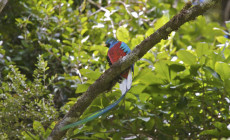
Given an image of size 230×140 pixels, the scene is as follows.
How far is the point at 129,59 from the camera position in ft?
4.49

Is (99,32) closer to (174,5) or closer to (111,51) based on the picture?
(111,51)

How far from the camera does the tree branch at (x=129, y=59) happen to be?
4.24 feet

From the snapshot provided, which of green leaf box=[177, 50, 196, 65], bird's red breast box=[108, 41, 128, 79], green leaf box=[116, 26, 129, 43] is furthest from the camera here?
green leaf box=[116, 26, 129, 43]

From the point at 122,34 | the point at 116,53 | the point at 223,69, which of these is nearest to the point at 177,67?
the point at 223,69

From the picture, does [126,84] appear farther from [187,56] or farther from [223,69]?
[223,69]

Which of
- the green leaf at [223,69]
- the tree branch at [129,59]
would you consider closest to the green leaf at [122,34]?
the tree branch at [129,59]

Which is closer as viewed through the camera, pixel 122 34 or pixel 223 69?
pixel 223 69

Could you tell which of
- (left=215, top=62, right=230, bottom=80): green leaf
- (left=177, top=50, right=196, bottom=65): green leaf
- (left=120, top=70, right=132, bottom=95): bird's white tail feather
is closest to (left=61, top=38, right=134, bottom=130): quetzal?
(left=120, top=70, right=132, bottom=95): bird's white tail feather

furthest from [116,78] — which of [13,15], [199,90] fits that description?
[13,15]

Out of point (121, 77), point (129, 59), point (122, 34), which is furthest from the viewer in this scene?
point (122, 34)

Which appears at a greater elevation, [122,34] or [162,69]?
[122,34]

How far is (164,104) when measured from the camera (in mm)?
1601

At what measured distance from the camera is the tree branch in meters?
1.29

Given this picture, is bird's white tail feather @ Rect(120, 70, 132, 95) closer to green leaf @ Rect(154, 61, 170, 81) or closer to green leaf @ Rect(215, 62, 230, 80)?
green leaf @ Rect(154, 61, 170, 81)
